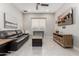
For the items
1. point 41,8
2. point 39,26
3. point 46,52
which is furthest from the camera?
point 41,8

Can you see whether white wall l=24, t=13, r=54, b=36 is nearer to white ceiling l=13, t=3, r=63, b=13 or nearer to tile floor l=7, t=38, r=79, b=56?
white ceiling l=13, t=3, r=63, b=13

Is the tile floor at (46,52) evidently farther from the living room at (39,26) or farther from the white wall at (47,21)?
the white wall at (47,21)

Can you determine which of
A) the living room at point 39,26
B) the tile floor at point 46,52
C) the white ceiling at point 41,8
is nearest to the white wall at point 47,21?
the living room at point 39,26

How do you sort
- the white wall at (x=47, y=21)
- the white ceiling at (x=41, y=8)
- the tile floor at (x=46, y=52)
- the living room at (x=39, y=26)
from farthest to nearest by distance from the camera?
the white ceiling at (x=41, y=8) < the white wall at (x=47, y=21) < the living room at (x=39, y=26) < the tile floor at (x=46, y=52)

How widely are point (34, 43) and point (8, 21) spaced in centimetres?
192

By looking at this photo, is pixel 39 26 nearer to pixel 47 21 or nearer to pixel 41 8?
pixel 47 21

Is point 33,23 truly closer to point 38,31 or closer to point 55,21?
point 38,31

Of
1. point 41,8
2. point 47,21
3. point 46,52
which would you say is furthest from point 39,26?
point 46,52

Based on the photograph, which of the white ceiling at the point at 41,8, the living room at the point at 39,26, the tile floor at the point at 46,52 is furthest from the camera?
the white ceiling at the point at 41,8

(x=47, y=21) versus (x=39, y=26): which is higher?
(x=47, y=21)

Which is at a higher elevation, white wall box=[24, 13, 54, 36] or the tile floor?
white wall box=[24, 13, 54, 36]

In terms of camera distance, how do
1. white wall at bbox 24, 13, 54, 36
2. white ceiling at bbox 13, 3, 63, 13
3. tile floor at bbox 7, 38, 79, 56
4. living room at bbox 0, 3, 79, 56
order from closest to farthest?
tile floor at bbox 7, 38, 79, 56 → living room at bbox 0, 3, 79, 56 → white wall at bbox 24, 13, 54, 36 → white ceiling at bbox 13, 3, 63, 13

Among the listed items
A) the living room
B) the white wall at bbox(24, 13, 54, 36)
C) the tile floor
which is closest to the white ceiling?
the living room

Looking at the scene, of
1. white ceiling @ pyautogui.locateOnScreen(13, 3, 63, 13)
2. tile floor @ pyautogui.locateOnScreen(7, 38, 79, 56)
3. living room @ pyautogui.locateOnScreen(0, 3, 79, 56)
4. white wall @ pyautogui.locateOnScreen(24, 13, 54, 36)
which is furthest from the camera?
white ceiling @ pyautogui.locateOnScreen(13, 3, 63, 13)
